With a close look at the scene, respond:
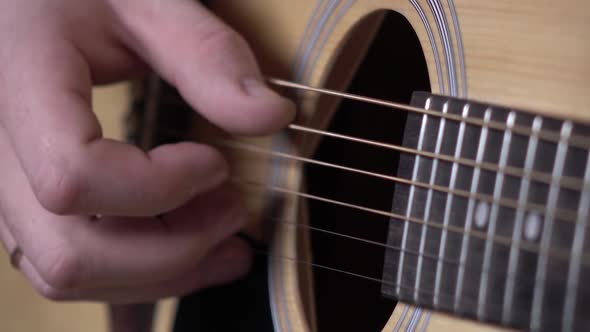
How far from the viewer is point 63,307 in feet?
2.75

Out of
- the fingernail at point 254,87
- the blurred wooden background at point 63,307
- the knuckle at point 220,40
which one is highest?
the knuckle at point 220,40

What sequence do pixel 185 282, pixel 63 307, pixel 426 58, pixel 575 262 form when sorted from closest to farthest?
pixel 575 262 → pixel 426 58 → pixel 185 282 → pixel 63 307

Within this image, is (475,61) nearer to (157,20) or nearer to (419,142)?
(419,142)

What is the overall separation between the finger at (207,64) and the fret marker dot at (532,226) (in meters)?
0.22

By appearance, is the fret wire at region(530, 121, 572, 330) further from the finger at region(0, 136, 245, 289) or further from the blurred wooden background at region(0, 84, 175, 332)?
the blurred wooden background at region(0, 84, 175, 332)

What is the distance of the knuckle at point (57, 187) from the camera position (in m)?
0.50

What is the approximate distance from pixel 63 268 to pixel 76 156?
0.13 meters

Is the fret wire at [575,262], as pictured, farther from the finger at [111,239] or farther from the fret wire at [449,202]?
Answer: the finger at [111,239]

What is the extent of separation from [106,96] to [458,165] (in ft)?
1.52

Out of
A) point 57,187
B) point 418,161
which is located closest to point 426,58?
point 418,161

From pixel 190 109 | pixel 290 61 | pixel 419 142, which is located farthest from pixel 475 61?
pixel 190 109

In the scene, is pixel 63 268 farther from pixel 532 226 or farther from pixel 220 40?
pixel 532 226

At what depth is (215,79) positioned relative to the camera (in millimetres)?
536

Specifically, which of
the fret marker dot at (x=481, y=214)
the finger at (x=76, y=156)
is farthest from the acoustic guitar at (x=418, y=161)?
the finger at (x=76, y=156)
